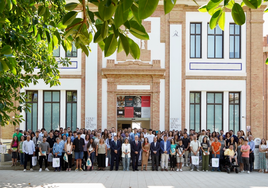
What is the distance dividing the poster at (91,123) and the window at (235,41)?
10.8 m

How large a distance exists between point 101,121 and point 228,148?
30.5ft

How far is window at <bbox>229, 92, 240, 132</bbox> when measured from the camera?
22.1 metres

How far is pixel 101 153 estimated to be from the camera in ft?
51.9

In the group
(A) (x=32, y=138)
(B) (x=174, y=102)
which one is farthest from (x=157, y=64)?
(A) (x=32, y=138)

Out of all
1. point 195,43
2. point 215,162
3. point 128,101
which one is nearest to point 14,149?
point 128,101

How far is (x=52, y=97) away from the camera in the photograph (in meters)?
22.3

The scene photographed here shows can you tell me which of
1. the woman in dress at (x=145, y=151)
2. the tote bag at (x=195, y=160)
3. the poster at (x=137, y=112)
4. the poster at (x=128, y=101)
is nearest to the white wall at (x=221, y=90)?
the poster at (x=137, y=112)

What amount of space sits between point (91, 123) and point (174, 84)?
6492 millimetres

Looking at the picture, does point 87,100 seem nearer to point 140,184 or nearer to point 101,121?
point 101,121

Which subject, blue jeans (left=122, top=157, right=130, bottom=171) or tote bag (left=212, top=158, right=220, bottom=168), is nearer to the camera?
tote bag (left=212, top=158, right=220, bottom=168)

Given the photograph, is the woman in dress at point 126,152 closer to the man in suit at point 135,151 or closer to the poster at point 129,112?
the man in suit at point 135,151

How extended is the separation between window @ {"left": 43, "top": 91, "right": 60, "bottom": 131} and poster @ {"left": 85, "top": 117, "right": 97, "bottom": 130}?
2.23 metres

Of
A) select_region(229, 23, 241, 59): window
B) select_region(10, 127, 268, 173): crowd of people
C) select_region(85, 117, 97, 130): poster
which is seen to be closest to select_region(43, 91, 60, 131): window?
select_region(85, 117, 97, 130): poster

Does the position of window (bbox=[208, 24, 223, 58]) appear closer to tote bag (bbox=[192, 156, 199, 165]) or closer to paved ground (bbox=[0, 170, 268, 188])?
tote bag (bbox=[192, 156, 199, 165])
